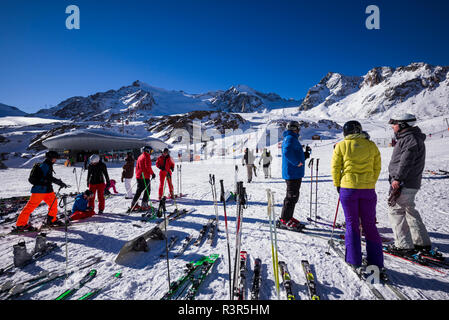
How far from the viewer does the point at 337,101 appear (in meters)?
149

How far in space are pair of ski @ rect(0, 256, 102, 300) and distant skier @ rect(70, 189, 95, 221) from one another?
2.86m

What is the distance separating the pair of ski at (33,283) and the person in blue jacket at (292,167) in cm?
404

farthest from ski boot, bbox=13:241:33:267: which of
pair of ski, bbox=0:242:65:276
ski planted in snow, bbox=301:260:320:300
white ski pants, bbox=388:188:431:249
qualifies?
white ski pants, bbox=388:188:431:249

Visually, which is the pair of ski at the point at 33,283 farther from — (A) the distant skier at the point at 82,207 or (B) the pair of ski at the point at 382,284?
(B) the pair of ski at the point at 382,284

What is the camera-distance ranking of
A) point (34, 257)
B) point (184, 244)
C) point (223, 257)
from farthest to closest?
1. point (184, 244)
2. point (34, 257)
3. point (223, 257)

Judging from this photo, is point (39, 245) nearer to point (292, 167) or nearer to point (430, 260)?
point (292, 167)

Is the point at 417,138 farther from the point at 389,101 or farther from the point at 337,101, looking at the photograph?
the point at 337,101

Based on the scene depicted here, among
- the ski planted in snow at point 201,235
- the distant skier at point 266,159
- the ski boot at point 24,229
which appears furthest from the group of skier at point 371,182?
the distant skier at point 266,159

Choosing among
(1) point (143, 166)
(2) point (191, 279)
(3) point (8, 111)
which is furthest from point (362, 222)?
(3) point (8, 111)

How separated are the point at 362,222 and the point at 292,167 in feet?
5.81

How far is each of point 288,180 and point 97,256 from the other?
4184 millimetres

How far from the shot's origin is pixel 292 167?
4195 mm

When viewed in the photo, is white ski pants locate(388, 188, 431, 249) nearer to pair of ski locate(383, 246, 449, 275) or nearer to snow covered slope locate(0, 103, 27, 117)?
pair of ski locate(383, 246, 449, 275)
